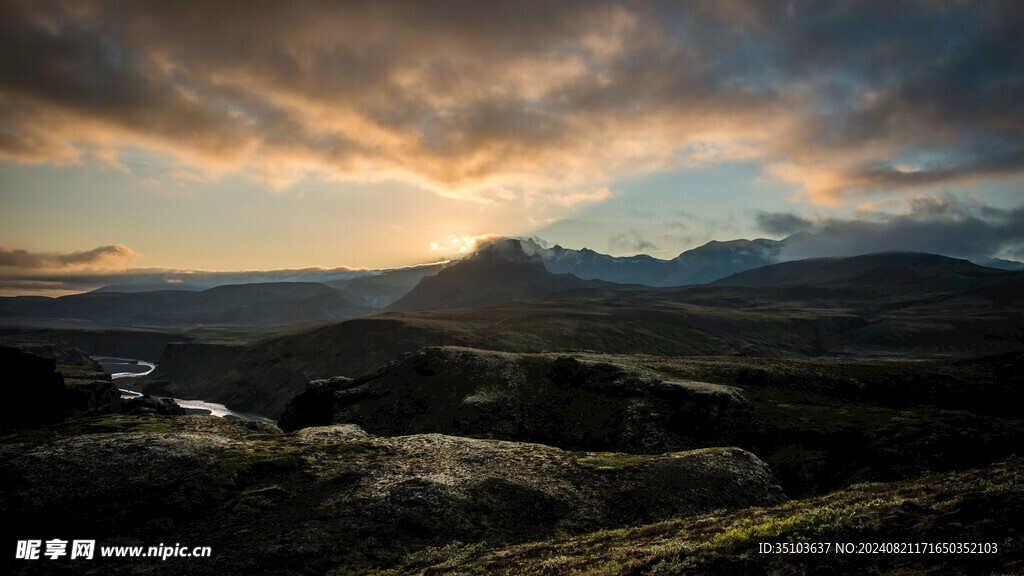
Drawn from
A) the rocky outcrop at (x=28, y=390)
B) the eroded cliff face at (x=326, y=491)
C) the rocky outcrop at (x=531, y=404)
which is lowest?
the rocky outcrop at (x=531, y=404)

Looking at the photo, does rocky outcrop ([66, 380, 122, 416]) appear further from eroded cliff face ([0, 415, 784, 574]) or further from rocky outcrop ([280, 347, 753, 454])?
rocky outcrop ([280, 347, 753, 454])

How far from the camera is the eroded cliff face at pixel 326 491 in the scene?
3038cm

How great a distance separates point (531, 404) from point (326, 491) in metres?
53.2

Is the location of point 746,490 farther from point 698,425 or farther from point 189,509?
point 189,509

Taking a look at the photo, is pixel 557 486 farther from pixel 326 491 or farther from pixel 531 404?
pixel 531 404

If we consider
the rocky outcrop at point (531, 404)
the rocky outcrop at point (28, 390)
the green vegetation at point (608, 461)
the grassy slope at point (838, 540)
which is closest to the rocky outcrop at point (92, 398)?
the rocky outcrop at point (28, 390)

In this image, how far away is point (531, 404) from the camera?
8631 centimetres

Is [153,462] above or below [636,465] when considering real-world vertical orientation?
above

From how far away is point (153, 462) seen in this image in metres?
37.5

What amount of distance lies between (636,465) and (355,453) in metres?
30.3

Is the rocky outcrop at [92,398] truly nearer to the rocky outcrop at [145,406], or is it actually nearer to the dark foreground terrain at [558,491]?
the rocky outcrop at [145,406]

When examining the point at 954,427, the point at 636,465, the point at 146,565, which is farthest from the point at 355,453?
the point at 954,427

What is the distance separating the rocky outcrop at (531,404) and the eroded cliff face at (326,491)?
21.2 m

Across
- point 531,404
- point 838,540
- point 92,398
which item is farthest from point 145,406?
point 838,540
